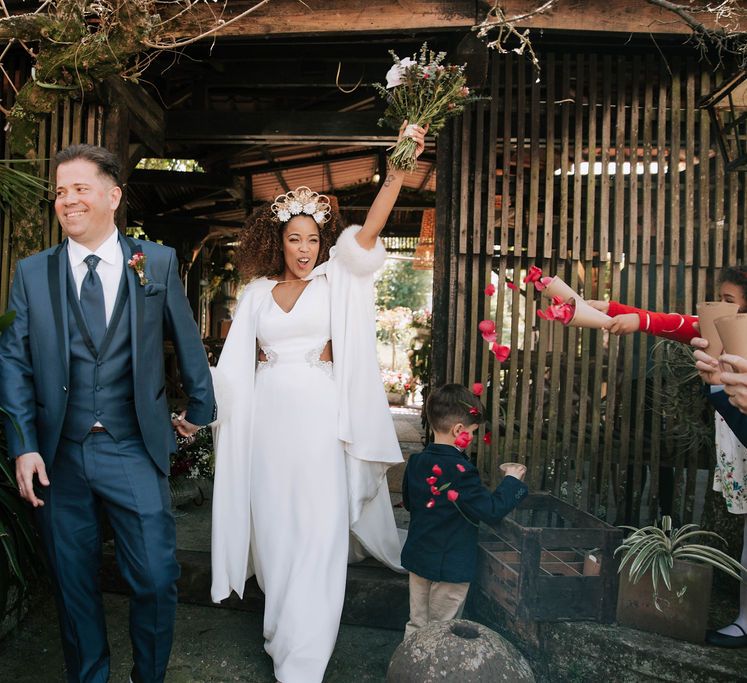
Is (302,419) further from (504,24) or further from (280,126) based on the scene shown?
(280,126)

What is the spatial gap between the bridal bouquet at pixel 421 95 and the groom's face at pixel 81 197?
4.07ft

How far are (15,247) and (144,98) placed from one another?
57.8 inches

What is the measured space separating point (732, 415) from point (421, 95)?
6.17ft

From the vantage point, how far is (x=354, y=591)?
145 inches

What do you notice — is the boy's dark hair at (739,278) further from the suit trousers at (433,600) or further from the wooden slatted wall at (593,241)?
the suit trousers at (433,600)

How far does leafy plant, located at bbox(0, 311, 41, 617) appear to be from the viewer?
2.92 m

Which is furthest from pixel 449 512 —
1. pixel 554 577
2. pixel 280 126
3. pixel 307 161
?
pixel 307 161

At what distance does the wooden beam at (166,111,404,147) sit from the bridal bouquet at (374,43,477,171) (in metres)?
2.22

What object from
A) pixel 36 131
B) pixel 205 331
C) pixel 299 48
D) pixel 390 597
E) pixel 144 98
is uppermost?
pixel 299 48

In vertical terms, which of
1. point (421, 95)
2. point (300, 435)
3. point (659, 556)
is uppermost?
point (421, 95)

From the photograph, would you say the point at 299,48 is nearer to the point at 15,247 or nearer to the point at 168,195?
the point at 15,247

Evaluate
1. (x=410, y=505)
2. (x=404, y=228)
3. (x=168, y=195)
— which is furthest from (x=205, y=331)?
(x=410, y=505)

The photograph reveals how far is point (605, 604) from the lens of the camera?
3113 mm

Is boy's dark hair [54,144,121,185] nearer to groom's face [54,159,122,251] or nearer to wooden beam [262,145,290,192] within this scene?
groom's face [54,159,122,251]
